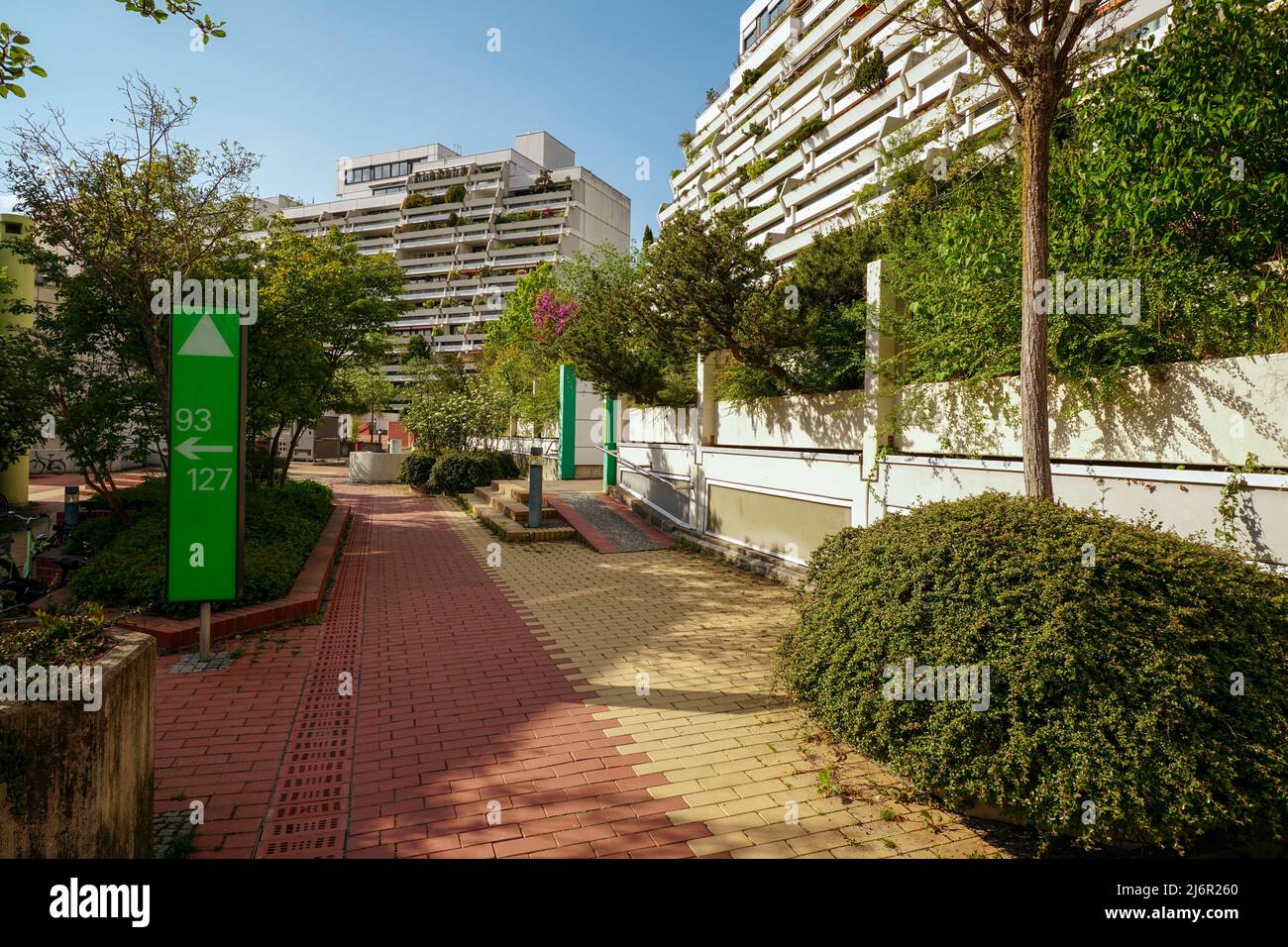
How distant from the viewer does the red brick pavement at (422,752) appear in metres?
3.52

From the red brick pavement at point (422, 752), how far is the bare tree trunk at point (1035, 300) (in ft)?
11.1

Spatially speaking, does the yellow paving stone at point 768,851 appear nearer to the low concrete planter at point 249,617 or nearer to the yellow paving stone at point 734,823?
the yellow paving stone at point 734,823

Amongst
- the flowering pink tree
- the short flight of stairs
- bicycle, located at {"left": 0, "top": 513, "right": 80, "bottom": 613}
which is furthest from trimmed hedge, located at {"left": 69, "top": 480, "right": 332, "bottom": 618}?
the flowering pink tree

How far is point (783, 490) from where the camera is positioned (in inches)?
384

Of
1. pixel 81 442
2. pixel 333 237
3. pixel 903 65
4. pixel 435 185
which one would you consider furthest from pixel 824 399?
pixel 435 185

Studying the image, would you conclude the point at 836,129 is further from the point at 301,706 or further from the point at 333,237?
the point at 301,706

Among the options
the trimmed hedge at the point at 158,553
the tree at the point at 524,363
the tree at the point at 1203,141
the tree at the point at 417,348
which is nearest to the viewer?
the tree at the point at 1203,141

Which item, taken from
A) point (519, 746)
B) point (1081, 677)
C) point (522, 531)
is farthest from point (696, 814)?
Answer: point (522, 531)

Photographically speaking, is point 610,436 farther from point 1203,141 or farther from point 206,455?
point 1203,141

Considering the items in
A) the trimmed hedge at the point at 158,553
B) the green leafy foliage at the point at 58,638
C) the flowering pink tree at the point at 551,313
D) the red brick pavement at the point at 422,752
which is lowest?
the red brick pavement at the point at 422,752

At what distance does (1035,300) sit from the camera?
15.9 feet

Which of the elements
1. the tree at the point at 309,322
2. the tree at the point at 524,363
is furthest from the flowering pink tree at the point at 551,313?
the tree at the point at 309,322
